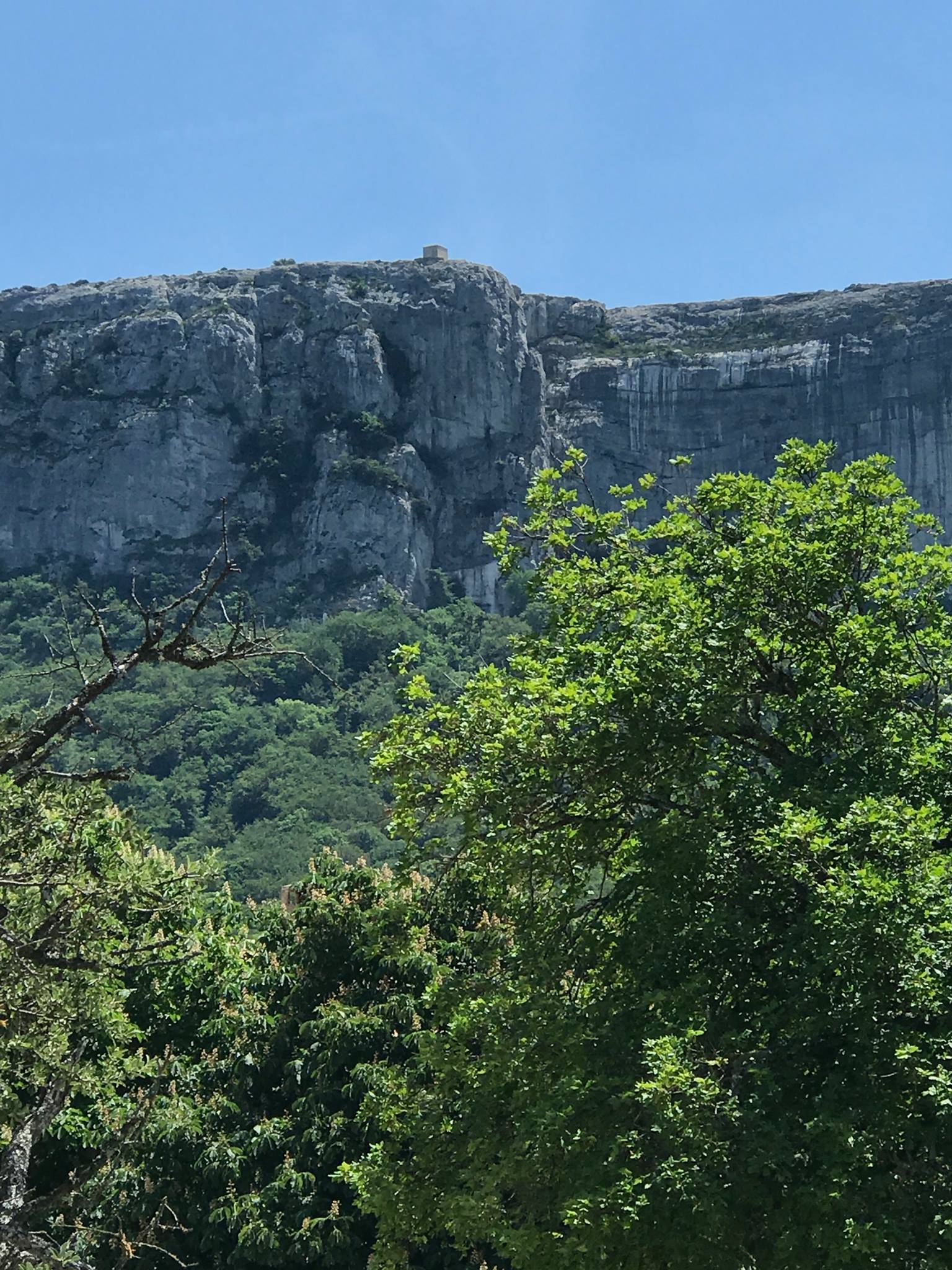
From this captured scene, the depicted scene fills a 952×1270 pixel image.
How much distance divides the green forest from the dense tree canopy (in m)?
0.04

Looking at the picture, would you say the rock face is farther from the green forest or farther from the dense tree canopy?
the dense tree canopy

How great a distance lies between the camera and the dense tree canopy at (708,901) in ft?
35.7

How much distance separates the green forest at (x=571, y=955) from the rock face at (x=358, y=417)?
101 m

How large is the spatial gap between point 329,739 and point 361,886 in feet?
271

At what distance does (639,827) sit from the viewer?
13281 mm

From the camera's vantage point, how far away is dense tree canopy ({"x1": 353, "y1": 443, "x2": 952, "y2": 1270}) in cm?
1088

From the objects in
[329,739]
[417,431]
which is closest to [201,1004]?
[329,739]

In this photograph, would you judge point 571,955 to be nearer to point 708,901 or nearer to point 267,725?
point 708,901

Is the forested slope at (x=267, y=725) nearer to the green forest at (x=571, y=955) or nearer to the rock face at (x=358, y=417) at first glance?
the rock face at (x=358, y=417)

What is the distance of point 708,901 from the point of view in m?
12.6

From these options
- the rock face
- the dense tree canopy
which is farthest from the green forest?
the rock face

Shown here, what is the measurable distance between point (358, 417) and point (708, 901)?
372 feet

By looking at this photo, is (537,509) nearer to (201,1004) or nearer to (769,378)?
(201,1004)

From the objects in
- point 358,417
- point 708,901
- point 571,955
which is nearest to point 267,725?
point 358,417
